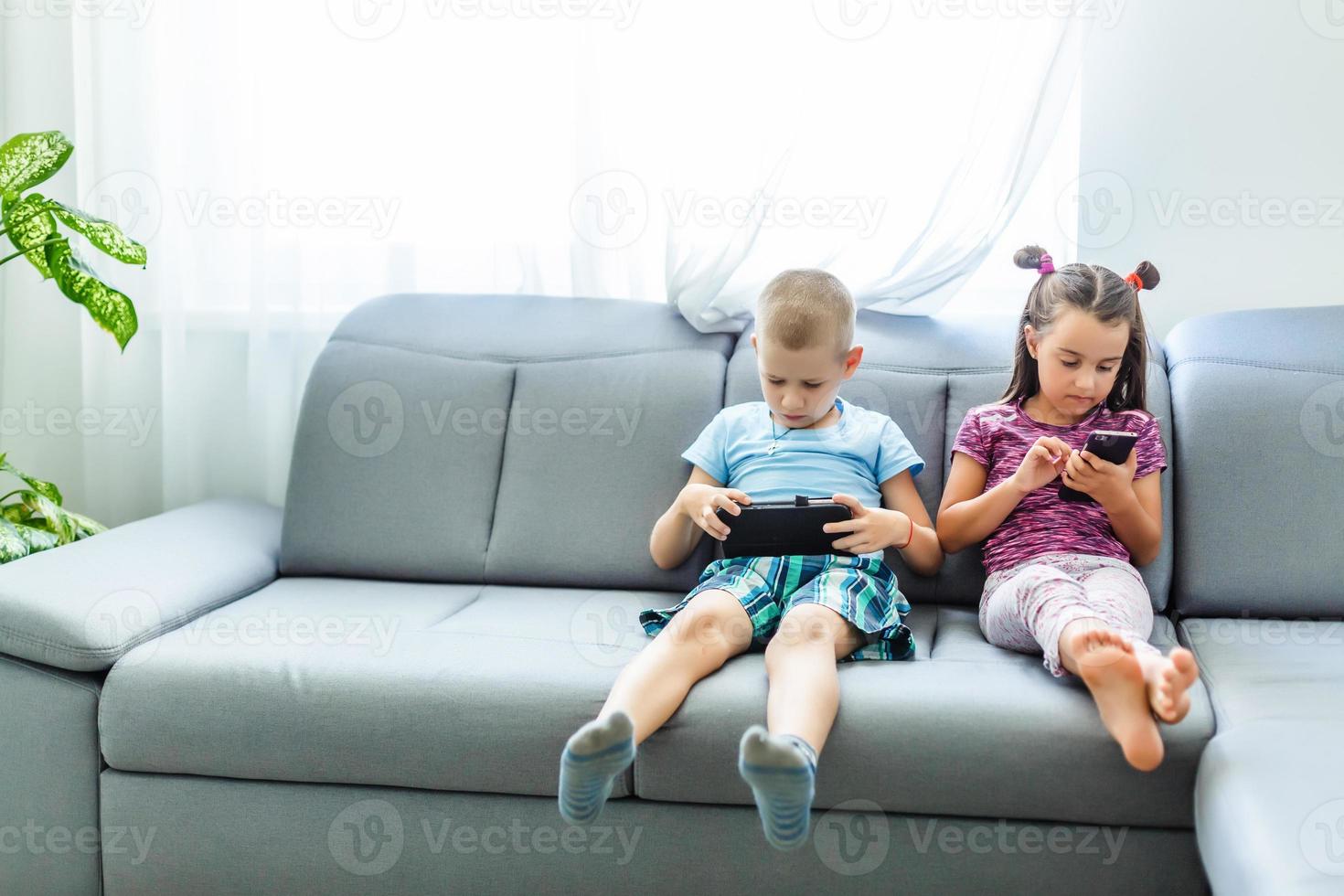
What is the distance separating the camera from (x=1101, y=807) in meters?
1.48

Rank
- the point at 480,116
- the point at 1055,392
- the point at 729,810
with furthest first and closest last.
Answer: the point at 480,116
the point at 1055,392
the point at 729,810

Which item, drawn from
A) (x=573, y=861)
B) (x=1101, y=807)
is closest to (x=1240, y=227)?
(x=1101, y=807)

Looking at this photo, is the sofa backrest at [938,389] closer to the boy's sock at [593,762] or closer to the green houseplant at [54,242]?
the boy's sock at [593,762]

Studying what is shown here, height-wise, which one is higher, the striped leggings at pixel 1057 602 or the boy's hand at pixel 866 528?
the boy's hand at pixel 866 528

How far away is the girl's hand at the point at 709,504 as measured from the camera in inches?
67.8

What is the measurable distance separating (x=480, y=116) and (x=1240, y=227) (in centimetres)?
167

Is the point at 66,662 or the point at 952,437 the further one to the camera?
the point at 952,437

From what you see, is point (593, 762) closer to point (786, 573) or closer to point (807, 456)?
point (786, 573)

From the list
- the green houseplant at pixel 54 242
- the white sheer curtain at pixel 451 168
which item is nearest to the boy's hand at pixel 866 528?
the white sheer curtain at pixel 451 168

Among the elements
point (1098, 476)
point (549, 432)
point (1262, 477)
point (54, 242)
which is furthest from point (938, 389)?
point (54, 242)

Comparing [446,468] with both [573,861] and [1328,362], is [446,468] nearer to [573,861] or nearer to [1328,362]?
[573,861]

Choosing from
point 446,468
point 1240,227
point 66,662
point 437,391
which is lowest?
point 66,662

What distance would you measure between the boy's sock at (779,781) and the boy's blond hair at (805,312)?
2.27 ft

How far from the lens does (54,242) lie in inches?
85.1
